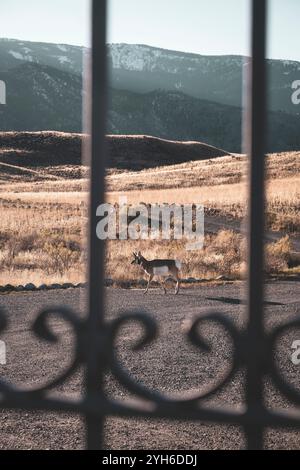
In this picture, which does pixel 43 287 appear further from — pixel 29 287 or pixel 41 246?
pixel 41 246

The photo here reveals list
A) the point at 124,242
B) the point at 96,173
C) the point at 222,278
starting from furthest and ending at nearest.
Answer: the point at 124,242 → the point at 222,278 → the point at 96,173

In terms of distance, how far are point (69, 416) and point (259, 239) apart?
3961 millimetres

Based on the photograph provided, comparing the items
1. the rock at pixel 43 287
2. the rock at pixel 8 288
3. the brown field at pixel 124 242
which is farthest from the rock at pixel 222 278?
the rock at pixel 8 288

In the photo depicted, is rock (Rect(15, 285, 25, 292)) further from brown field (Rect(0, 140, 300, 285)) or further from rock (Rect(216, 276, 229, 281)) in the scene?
rock (Rect(216, 276, 229, 281))

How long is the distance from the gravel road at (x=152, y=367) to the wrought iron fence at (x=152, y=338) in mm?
105

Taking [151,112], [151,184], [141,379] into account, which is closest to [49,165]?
[151,184]

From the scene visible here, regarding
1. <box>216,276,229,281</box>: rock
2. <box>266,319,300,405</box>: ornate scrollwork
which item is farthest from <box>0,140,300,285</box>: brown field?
<box>266,319,300,405</box>: ornate scrollwork

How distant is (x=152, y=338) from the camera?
1.39 metres

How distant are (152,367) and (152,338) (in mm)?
5213

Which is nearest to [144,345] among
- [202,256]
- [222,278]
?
[222,278]

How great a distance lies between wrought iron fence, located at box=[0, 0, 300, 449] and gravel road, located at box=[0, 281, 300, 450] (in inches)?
4.1

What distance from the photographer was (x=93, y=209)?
4.91 ft

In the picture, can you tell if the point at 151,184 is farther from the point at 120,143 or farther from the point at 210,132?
the point at 210,132

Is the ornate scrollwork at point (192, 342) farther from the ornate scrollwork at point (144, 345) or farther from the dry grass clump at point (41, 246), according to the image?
the dry grass clump at point (41, 246)
